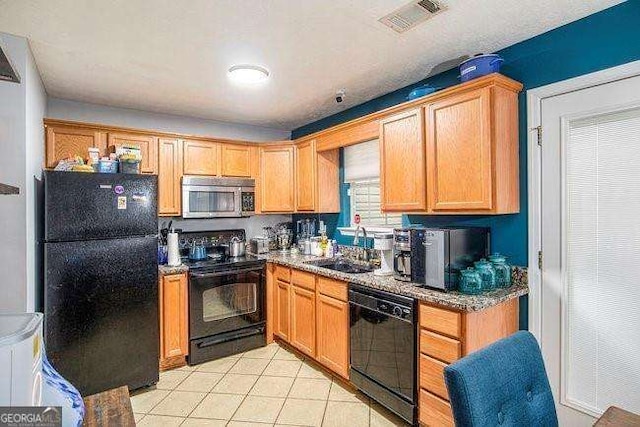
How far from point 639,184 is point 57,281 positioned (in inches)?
143

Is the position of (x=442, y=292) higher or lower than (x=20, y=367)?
lower

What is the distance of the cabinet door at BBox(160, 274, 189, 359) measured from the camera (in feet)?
10.1

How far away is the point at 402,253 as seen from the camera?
250 cm

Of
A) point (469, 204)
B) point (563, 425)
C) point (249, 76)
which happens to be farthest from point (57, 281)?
point (563, 425)

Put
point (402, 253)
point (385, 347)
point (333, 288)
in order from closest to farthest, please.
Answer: point (385, 347) < point (402, 253) < point (333, 288)

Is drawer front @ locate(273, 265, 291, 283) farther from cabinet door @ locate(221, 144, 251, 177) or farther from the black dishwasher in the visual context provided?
cabinet door @ locate(221, 144, 251, 177)

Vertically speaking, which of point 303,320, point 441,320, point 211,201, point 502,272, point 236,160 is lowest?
point 303,320

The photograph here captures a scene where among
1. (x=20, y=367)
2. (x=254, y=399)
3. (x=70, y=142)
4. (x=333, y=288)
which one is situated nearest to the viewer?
(x=20, y=367)

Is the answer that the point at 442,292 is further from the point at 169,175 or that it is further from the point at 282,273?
the point at 169,175

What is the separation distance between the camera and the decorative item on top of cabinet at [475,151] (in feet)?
7.00

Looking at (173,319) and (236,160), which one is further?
(236,160)

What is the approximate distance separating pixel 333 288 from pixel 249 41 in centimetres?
193

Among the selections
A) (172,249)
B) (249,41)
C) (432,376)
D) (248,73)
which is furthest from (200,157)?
(432,376)

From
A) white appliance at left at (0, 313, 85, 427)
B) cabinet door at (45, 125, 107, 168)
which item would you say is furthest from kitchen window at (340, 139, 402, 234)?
white appliance at left at (0, 313, 85, 427)
